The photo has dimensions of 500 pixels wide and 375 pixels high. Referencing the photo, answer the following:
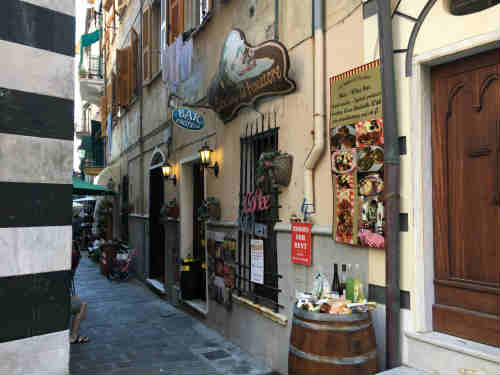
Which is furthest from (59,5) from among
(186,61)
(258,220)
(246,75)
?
(186,61)

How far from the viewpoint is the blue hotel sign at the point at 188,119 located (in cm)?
658

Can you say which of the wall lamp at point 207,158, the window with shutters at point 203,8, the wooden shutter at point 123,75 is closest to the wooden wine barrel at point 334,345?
the wall lamp at point 207,158

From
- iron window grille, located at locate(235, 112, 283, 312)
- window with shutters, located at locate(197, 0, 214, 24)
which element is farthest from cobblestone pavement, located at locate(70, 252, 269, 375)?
window with shutters, located at locate(197, 0, 214, 24)

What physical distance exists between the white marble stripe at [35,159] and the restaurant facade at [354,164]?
231 centimetres

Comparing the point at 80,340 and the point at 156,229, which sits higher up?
the point at 156,229

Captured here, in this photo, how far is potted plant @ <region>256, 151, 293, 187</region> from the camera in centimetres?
473

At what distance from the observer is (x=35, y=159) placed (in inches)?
113

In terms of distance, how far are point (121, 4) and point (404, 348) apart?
1466 centimetres

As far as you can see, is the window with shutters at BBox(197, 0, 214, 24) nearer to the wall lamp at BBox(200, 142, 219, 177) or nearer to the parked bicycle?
the wall lamp at BBox(200, 142, 219, 177)

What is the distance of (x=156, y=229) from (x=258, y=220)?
5947 millimetres

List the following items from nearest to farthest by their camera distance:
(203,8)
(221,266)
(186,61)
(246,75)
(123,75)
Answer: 1. (246,75)
2. (221,266)
3. (186,61)
4. (203,8)
5. (123,75)

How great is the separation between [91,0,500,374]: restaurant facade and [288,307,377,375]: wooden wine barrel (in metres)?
0.31

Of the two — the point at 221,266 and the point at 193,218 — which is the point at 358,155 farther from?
the point at 193,218

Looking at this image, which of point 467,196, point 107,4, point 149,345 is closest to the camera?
point 467,196
